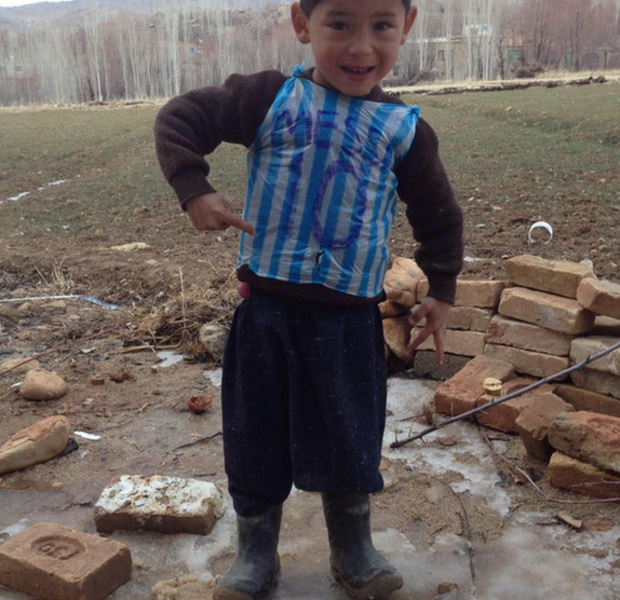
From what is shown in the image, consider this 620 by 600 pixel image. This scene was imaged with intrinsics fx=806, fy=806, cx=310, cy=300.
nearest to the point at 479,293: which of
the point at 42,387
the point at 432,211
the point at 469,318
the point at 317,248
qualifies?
the point at 469,318

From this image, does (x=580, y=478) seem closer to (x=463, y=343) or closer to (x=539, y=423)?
(x=539, y=423)

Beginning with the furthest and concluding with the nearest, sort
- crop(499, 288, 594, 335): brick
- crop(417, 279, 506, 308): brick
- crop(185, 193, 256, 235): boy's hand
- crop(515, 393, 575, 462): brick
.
Answer: crop(417, 279, 506, 308): brick, crop(499, 288, 594, 335): brick, crop(515, 393, 575, 462): brick, crop(185, 193, 256, 235): boy's hand

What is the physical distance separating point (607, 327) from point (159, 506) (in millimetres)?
2050

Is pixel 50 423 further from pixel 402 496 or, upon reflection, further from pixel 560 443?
pixel 560 443

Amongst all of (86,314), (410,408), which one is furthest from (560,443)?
(86,314)

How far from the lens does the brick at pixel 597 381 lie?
10.8 ft

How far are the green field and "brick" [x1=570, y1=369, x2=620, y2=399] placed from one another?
6.31 ft

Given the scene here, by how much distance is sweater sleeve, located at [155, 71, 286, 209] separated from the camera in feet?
6.56

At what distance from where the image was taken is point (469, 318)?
12.7 ft

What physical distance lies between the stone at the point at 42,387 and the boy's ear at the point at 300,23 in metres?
2.41

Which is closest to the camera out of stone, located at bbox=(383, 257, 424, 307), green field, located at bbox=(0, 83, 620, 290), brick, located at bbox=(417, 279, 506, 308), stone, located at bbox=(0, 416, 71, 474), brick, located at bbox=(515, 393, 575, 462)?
brick, located at bbox=(515, 393, 575, 462)

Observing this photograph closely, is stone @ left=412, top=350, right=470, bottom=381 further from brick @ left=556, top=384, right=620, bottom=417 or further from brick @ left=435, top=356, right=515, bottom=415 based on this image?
brick @ left=556, top=384, right=620, bottom=417

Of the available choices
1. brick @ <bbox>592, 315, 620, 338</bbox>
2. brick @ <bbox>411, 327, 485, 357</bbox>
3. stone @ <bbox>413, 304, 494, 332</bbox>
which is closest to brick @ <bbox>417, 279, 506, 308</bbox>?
stone @ <bbox>413, 304, 494, 332</bbox>

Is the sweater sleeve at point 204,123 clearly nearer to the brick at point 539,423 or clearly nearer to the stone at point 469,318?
the brick at point 539,423
